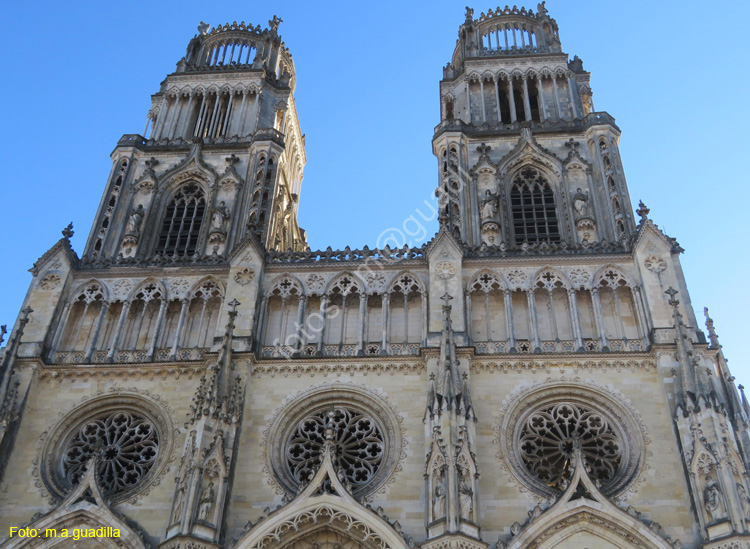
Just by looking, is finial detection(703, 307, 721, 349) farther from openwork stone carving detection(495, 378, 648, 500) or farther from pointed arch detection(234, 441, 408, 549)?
pointed arch detection(234, 441, 408, 549)

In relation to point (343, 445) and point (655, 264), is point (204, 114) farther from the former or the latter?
point (655, 264)

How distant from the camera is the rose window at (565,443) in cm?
1952

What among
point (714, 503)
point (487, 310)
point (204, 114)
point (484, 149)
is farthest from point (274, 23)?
point (714, 503)

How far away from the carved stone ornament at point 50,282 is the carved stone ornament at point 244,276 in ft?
18.1

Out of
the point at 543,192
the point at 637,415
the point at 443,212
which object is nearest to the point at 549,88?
the point at 543,192

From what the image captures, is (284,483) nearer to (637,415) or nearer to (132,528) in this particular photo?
(132,528)

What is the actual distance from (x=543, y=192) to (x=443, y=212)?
3.91 metres

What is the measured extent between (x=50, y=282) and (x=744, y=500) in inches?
778

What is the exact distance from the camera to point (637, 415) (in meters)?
19.9

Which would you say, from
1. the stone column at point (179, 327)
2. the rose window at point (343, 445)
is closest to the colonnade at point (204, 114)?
the stone column at point (179, 327)

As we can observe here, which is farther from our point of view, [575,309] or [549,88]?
[549,88]

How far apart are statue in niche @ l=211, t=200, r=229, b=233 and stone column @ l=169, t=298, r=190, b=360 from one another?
395cm

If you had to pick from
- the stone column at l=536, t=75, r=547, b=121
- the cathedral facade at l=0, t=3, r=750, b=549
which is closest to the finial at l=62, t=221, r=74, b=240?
the cathedral facade at l=0, t=3, r=750, b=549

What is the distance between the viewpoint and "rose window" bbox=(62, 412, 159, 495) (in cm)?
2019
